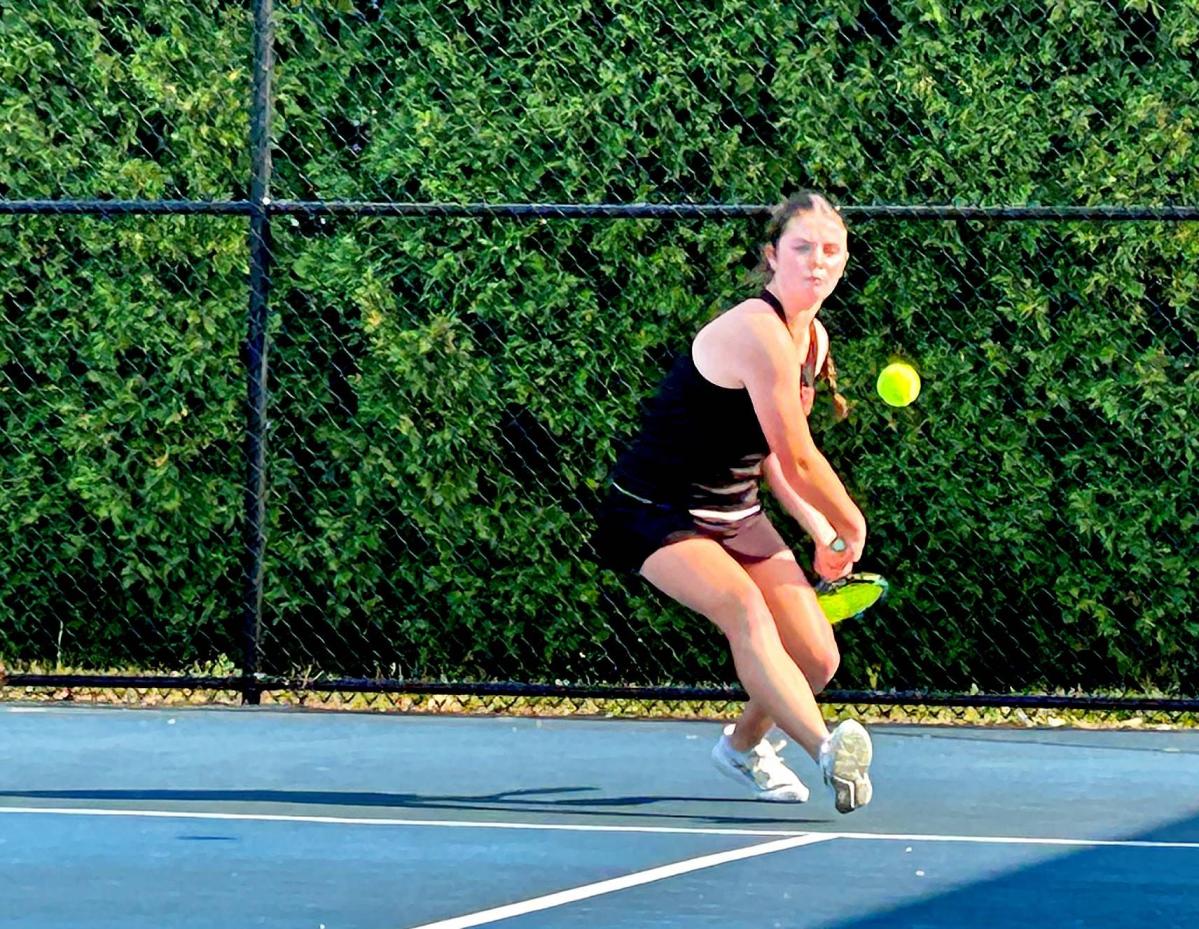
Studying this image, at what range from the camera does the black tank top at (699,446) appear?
20.5ft

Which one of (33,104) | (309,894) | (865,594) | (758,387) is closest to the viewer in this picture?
(309,894)

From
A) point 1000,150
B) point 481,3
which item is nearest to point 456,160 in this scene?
point 481,3

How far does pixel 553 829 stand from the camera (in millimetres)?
6184

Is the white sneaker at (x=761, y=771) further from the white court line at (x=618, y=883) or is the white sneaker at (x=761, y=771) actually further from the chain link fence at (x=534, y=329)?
the chain link fence at (x=534, y=329)

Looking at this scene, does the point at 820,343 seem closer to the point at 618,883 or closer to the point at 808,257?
the point at 808,257

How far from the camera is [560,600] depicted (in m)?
9.05

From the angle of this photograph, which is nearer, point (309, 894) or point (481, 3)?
point (309, 894)

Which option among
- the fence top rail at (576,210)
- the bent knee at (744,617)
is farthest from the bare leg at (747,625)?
the fence top rail at (576,210)

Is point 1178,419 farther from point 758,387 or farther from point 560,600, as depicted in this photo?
point 758,387

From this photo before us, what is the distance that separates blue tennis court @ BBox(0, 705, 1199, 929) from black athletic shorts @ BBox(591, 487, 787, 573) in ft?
2.31

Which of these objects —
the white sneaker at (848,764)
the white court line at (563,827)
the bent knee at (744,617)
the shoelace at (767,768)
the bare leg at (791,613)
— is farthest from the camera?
the shoelace at (767,768)

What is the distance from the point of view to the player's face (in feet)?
20.3

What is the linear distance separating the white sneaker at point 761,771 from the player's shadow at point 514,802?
0.05 metres

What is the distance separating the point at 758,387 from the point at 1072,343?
3.05m
